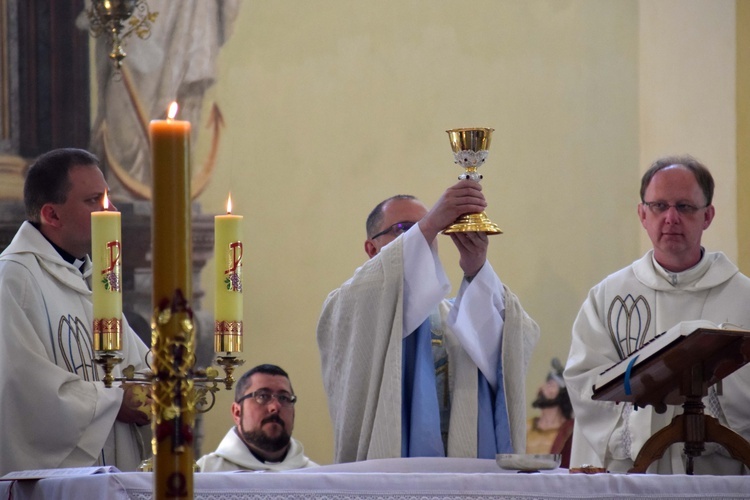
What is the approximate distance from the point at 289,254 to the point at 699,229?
10.4 ft

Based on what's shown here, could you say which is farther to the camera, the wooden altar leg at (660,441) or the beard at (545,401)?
the beard at (545,401)

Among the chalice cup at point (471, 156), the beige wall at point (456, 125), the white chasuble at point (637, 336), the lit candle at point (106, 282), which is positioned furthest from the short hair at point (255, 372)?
the lit candle at point (106, 282)

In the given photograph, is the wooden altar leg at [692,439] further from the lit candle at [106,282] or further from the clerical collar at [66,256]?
the clerical collar at [66,256]

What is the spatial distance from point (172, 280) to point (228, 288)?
73 centimetres

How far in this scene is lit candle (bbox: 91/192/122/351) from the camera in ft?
8.35

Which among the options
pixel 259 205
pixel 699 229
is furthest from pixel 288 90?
pixel 699 229

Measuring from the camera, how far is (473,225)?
3555 mm

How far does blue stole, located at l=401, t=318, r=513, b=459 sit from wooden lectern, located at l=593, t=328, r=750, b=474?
52cm

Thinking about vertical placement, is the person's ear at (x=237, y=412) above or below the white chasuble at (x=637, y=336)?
below

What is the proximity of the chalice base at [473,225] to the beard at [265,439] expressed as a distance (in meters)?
2.83

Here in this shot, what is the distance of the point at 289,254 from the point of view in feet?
23.7

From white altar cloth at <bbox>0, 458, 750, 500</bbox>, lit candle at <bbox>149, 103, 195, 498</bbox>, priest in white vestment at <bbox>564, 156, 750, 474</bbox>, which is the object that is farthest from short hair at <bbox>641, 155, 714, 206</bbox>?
lit candle at <bbox>149, 103, 195, 498</bbox>

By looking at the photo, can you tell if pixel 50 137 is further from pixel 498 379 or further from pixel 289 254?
pixel 498 379

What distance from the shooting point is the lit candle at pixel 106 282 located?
8.35ft
